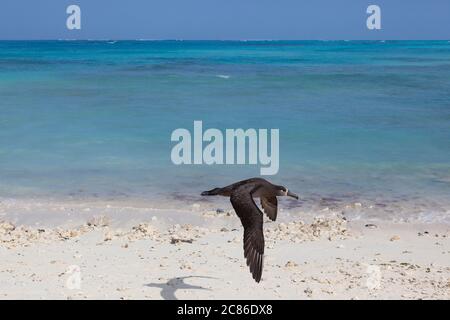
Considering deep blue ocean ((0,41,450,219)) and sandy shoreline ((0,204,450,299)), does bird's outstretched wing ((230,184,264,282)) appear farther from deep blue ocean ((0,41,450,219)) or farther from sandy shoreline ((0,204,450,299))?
deep blue ocean ((0,41,450,219))

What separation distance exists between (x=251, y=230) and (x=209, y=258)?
2240 mm

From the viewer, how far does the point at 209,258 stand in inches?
308

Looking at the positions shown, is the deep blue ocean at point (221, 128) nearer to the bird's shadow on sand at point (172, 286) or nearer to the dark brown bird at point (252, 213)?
the bird's shadow on sand at point (172, 286)

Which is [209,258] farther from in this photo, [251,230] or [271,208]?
[251,230]

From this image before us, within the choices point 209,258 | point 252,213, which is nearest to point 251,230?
point 252,213

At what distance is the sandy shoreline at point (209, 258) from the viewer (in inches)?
262

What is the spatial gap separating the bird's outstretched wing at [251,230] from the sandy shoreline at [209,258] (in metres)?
1.07

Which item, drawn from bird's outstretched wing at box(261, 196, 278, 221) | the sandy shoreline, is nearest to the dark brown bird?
bird's outstretched wing at box(261, 196, 278, 221)

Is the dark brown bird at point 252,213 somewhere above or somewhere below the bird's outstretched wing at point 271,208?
above

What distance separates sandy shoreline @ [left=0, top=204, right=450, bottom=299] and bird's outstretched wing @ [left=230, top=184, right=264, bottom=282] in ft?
3.52

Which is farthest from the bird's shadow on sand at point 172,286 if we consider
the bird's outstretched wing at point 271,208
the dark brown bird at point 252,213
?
the bird's outstretched wing at point 271,208

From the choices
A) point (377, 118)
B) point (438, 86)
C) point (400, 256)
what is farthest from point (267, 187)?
point (438, 86)
